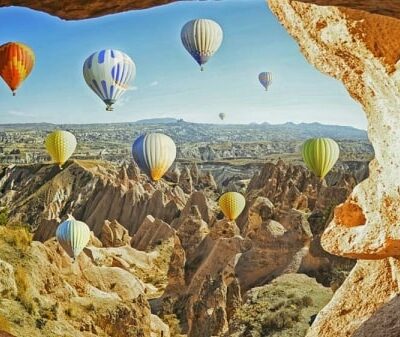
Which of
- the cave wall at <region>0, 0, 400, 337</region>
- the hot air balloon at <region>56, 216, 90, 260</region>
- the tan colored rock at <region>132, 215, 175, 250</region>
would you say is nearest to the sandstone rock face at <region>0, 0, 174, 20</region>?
the cave wall at <region>0, 0, 400, 337</region>

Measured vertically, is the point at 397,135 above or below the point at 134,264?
above

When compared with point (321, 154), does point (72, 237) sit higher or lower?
lower

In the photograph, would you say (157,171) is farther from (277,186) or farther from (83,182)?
(83,182)

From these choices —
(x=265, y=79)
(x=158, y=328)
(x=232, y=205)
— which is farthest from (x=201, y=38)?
(x=265, y=79)

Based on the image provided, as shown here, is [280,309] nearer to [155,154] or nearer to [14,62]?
[155,154]

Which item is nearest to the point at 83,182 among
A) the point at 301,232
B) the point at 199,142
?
the point at 301,232

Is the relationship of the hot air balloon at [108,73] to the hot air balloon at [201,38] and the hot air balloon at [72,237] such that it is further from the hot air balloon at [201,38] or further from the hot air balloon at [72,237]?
the hot air balloon at [72,237]

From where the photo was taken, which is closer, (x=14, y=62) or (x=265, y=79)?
(x=14, y=62)
